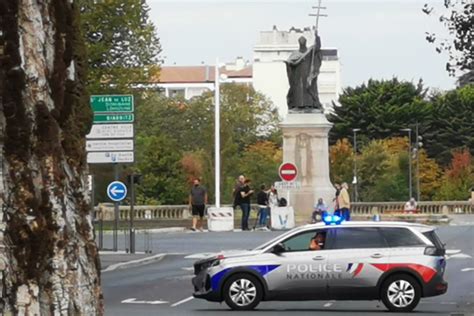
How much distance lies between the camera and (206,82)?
176625mm

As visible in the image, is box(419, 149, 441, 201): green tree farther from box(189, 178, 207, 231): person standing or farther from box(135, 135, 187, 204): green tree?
box(189, 178, 207, 231): person standing

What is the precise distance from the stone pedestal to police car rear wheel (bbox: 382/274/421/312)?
1224 inches

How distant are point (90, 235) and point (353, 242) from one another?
14.7m

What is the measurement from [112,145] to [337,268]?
12.2 m

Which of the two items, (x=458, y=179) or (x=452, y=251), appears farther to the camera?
(x=458, y=179)

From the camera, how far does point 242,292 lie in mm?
19484

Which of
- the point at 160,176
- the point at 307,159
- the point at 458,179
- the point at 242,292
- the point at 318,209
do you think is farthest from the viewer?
the point at 458,179

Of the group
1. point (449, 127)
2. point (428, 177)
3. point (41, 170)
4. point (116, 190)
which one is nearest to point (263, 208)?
point (116, 190)

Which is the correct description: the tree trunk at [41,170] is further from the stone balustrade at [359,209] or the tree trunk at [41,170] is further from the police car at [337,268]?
the stone balustrade at [359,209]

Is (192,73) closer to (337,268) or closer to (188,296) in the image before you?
(188,296)

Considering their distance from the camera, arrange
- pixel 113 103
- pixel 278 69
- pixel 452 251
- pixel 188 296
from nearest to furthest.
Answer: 1. pixel 188 296
2. pixel 113 103
3. pixel 452 251
4. pixel 278 69

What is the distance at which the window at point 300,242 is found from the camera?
63.8 ft

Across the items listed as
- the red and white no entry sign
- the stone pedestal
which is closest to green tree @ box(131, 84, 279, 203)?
→ the stone pedestal

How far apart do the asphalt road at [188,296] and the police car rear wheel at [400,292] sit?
17 centimetres
